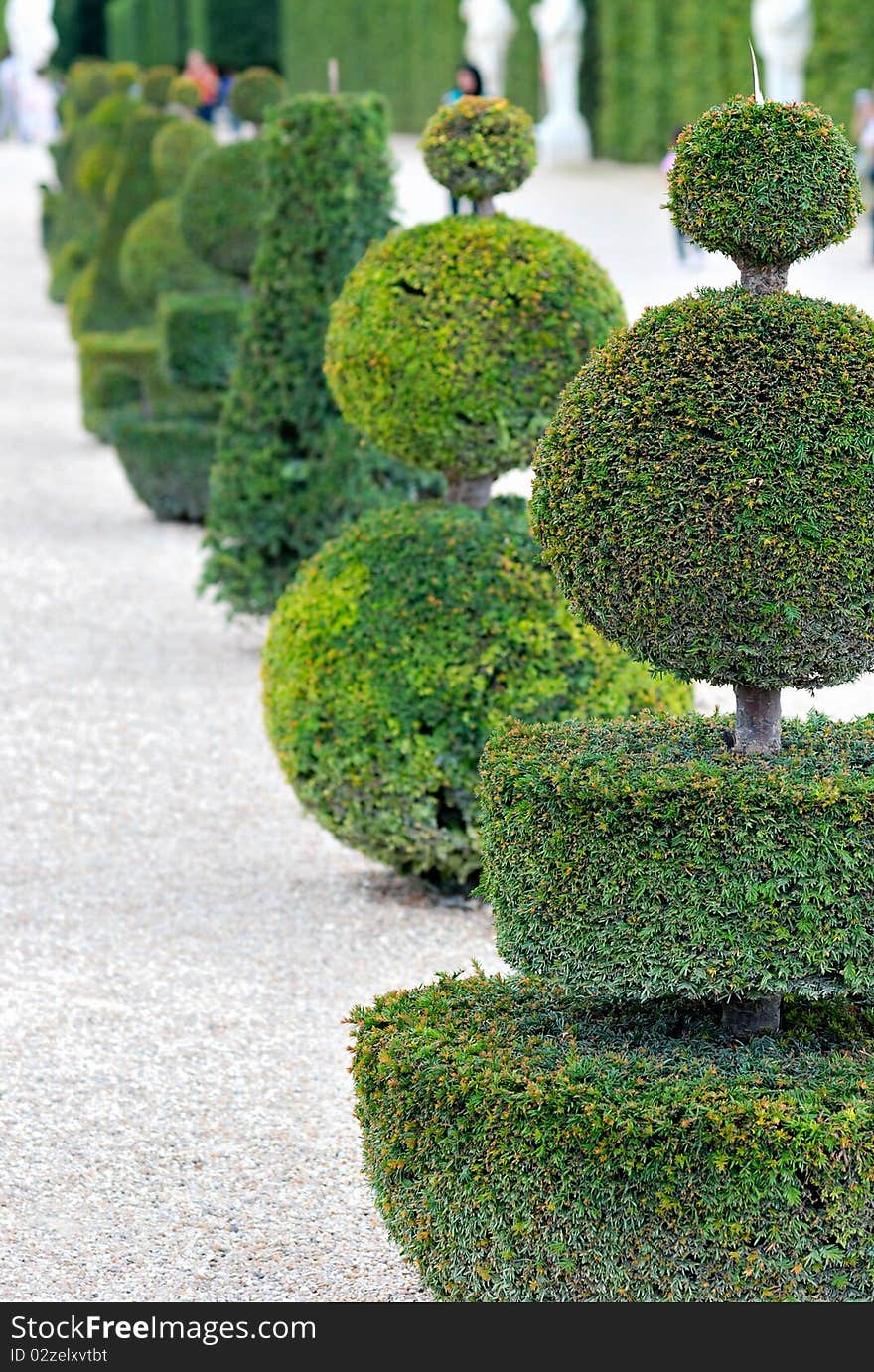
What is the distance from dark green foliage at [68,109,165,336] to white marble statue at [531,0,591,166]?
10.0 meters

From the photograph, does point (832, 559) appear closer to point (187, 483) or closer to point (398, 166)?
point (398, 166)

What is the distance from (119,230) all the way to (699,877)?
14900 mm

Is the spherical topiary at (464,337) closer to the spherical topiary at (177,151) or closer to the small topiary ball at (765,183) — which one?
the small topiary ball at (765,183)

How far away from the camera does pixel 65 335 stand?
76.4ft

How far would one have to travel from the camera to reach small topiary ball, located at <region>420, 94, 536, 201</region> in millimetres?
6133

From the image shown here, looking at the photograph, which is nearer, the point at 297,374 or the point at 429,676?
the point at 429,676

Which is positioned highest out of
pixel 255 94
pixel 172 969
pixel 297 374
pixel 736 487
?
pixel 736 487

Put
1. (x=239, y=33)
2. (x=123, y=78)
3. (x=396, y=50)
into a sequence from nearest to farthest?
(x=123, y=78) → (x=396, y=50) → (x=239, y=33)

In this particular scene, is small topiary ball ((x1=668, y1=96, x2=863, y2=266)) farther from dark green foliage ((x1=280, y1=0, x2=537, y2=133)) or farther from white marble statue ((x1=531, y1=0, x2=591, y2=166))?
dark green foliage ((x1=280, y1=0, x2=537, y2=133))

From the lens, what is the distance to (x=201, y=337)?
12570mm

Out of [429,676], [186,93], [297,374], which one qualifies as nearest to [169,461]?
[297,374]

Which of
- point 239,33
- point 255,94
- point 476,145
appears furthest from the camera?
point 239,33

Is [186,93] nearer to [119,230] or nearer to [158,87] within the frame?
[158,87]

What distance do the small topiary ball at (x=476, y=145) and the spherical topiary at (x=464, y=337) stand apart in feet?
0.46
